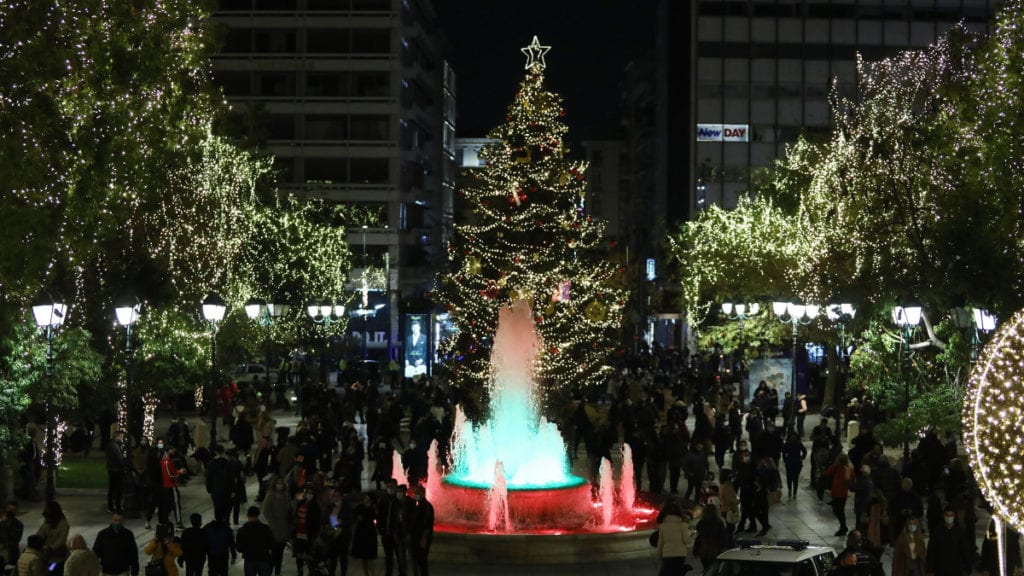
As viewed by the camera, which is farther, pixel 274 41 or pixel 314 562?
pixel 274 41

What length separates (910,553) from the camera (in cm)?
1784

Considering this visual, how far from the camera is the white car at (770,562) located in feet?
47.7

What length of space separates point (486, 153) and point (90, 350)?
2036 centimetres

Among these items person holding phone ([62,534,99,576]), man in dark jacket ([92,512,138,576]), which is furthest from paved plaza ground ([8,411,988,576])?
person holding phone ([62,534,99,576])

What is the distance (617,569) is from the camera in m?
20.8

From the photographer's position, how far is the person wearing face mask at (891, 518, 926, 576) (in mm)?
17859

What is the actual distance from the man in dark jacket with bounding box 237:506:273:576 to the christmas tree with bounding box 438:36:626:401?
26442 mm

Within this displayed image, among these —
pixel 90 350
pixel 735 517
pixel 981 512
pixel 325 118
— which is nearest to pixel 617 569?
pixel 735 517

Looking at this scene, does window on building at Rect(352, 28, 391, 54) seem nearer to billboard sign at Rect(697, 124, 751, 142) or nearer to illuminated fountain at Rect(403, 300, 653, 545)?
billboard sign at Rect(697, 124, 751, 142)

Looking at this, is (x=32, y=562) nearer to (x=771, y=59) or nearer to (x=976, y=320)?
(x=976, y=320)

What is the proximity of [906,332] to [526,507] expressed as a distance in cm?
1294

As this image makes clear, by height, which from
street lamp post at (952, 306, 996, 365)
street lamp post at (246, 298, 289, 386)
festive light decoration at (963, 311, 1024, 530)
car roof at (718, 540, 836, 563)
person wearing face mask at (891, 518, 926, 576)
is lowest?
person wearing face mask at (891, 518, 926, 576)

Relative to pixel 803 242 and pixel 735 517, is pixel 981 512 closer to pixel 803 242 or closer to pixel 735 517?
pixel 735 517

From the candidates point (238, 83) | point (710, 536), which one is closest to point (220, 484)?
point (710, 536)
